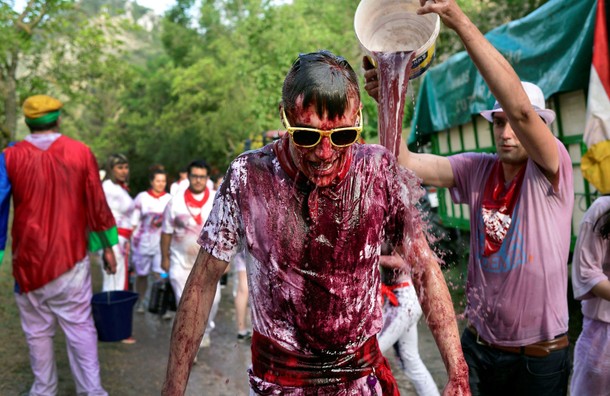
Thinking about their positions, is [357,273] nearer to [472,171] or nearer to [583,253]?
[472,171]

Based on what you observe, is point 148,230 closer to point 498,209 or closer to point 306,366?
point 498,209

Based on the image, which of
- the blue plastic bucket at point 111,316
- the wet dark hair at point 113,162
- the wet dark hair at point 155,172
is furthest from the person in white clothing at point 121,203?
the blue plastic bucket at point 111,316

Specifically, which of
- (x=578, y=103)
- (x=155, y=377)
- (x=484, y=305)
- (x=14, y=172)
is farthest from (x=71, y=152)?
(x=578, y=103)

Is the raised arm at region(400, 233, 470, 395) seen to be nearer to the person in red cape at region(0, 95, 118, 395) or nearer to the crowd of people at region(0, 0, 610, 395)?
the crowd of people at region(0, 0, 610, 395)

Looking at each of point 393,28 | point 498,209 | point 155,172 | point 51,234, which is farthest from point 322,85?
point 155,172

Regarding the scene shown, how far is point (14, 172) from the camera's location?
16.7ft

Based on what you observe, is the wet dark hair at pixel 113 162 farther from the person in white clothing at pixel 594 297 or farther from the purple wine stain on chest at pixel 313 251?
the purple wine stain on chest at pixel 313 251

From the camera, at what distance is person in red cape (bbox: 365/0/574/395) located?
3027 millimetres

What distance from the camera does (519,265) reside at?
305 centimetres

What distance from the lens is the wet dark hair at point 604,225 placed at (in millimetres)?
3426

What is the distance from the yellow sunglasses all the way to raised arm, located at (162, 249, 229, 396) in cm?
54

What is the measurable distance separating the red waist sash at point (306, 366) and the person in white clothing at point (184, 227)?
5165 mm

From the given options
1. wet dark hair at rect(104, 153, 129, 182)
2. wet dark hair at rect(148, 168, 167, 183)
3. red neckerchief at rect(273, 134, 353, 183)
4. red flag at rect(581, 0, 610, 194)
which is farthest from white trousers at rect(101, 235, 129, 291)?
red neckerchief at rect(273, 134, 353, 183)

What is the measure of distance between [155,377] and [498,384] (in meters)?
3.94
